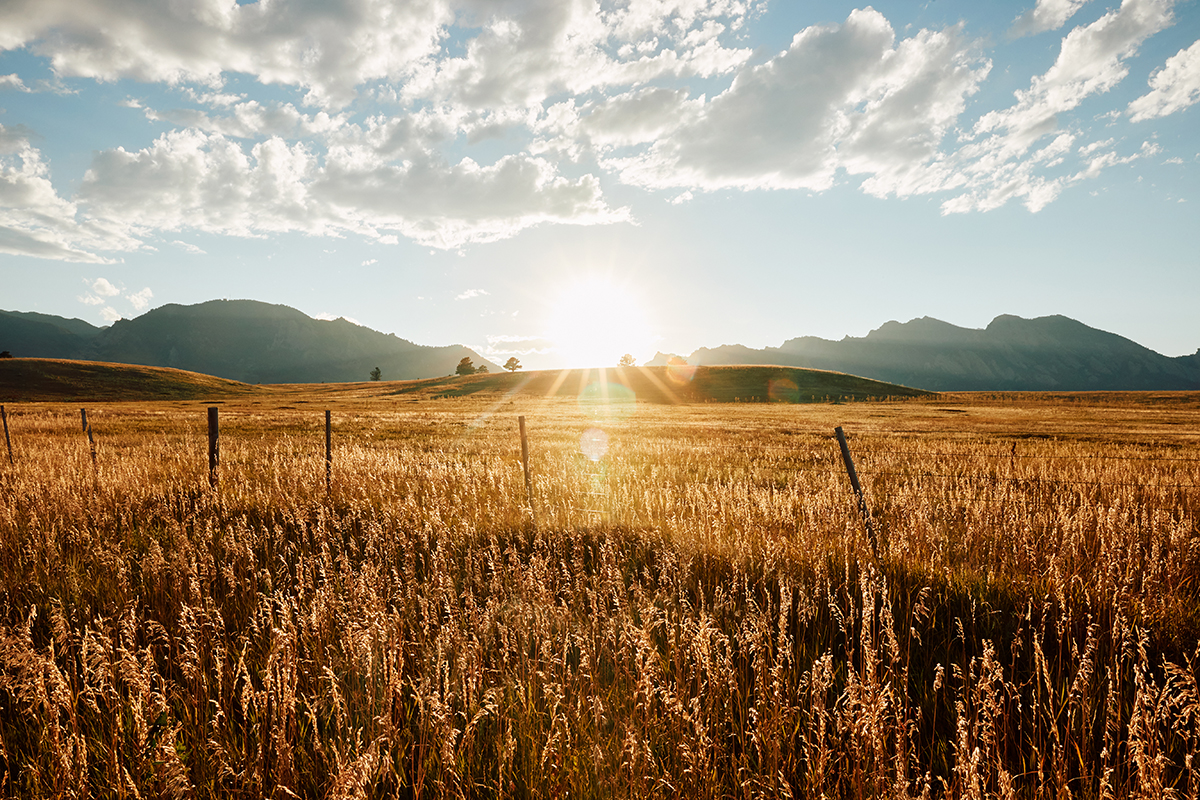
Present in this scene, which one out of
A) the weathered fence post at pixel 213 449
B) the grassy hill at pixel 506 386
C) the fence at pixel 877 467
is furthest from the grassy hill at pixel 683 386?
the weathered fence post at pixel 213 449

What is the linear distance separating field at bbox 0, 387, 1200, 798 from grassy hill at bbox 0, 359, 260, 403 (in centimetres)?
10230

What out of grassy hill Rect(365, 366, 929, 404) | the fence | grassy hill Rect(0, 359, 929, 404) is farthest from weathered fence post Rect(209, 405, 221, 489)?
grassy hill Rect(365, 366, 929, 404)

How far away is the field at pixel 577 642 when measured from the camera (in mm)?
2834

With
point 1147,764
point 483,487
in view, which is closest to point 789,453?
point 483,487

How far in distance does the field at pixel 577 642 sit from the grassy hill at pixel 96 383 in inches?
4027

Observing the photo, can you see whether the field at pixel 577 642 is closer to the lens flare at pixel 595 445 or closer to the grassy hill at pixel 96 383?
the lens flare at pixel 595 445

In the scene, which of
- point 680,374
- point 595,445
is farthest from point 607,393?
point 595,445

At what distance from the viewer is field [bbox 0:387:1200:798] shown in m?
2.83

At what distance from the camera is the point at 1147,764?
226 centimetres

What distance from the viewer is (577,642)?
358 centimetres

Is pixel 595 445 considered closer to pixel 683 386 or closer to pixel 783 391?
pixel 783 391

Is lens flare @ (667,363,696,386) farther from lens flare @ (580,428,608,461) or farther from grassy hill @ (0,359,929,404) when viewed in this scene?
lens flare @ (580,428,608,461)

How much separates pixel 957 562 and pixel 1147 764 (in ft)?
14.4

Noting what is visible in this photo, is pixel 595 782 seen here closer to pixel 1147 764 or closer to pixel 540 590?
pixel 540 590
